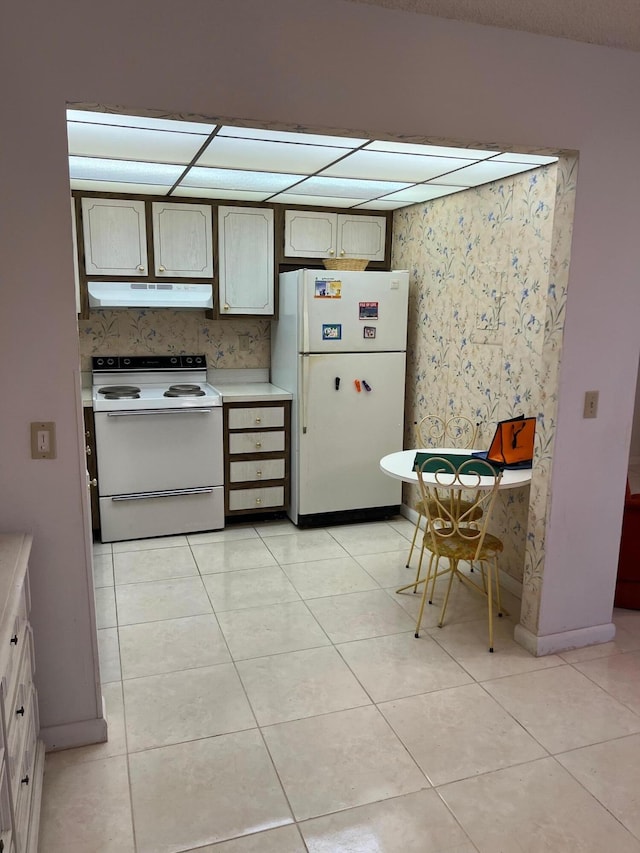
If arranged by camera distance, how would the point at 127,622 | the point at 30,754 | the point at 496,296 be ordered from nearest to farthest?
the point at 30,754
the point at 127,622
the point at 496,296

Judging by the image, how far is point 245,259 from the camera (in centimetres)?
439

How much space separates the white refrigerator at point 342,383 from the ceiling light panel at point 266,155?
94 centimetres

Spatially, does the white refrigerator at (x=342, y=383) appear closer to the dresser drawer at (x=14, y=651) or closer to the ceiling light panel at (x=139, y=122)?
the ceiling light panel at (x=139, y=122)

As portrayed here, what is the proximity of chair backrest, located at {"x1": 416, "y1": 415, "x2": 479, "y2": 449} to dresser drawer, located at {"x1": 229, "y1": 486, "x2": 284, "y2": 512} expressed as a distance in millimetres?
1076

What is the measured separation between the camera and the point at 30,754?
1.85 m

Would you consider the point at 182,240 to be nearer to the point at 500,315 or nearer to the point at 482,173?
the point at 482,173

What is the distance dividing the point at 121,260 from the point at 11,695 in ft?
10.4

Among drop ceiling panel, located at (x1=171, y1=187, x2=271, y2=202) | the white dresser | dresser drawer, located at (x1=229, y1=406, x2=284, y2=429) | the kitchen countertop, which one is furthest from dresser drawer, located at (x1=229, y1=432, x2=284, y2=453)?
the white dresser

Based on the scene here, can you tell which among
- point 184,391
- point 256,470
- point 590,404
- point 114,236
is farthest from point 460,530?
point 114,236

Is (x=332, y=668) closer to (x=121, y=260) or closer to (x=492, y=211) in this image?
(x=492, y=211)

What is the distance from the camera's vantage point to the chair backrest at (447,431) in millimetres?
3843

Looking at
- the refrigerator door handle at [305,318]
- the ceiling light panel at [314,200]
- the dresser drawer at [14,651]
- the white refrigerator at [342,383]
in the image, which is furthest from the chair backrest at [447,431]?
the dresser drawer at [14,651]

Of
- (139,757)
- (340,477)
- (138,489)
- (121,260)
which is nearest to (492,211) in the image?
(340,477)

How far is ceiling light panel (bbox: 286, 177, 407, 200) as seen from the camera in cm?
358
